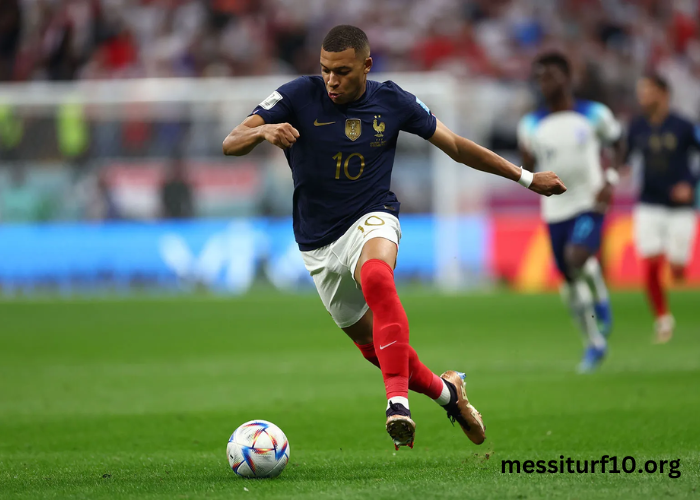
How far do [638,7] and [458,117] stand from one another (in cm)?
624

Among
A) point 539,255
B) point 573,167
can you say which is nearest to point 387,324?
point 573,167

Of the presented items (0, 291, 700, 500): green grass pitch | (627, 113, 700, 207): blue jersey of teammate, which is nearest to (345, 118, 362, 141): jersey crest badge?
(0, 291, 700, 500): green grass pitch

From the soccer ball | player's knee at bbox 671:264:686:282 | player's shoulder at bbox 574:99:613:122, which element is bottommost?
player's knee at bbox 671:264:686:282

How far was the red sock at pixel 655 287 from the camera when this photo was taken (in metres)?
12.4

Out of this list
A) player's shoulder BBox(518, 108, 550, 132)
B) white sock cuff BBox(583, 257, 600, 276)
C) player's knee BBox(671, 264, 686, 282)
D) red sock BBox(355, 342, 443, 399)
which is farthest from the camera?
player's knee BBox(671, 264, 686, 282)

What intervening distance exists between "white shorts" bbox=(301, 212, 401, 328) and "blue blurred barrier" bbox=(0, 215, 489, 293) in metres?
13.3

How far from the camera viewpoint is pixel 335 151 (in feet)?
19.4

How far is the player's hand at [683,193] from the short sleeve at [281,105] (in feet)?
25.8

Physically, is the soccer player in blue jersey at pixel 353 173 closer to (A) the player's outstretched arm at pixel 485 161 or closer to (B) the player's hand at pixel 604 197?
(A) the player's outstretched arm at pixel 485 161

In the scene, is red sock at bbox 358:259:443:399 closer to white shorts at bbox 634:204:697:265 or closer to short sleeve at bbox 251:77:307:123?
short sleeve at bbox 251:77:307:123

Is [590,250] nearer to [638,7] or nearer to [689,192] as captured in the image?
[689,192]

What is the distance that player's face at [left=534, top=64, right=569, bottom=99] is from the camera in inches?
400

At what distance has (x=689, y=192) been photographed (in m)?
12.6

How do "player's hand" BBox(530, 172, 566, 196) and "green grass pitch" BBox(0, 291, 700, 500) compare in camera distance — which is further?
"player's hand" BBox(530, 172, 566, 196)
